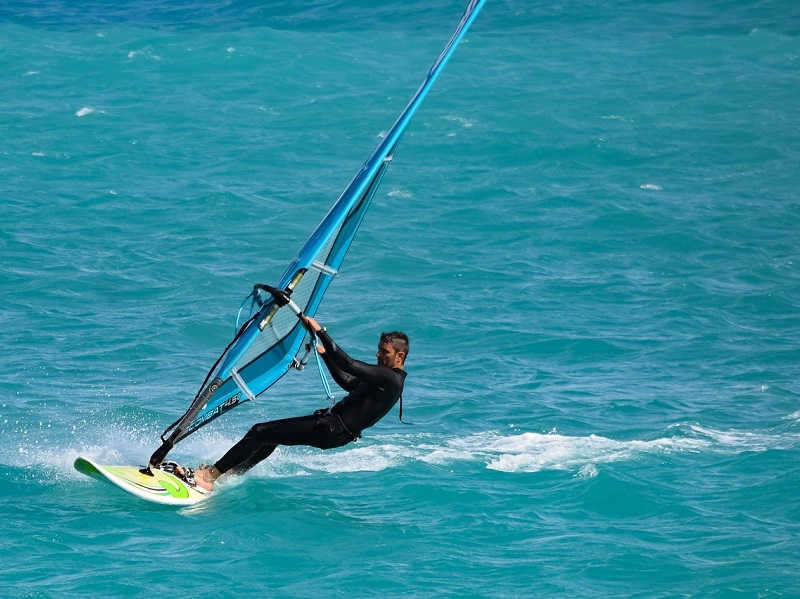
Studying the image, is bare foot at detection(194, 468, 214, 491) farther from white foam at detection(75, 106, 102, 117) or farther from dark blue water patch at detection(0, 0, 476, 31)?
dark blue water patch at detection(0, 0, 476, 31)

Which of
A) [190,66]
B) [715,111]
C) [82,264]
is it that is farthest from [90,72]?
[715,111]

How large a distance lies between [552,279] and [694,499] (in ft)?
20.7

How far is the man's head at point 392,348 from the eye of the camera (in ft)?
25.8

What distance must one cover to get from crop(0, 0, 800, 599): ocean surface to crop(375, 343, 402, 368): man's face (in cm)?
120

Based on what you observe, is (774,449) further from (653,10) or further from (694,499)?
(653,10)

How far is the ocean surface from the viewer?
8.00 m

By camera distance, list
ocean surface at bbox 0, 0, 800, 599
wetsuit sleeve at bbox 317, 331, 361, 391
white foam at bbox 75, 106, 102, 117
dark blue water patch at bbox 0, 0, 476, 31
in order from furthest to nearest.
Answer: dark blue water patch at bbox 0, 0, 476, 31 < white foam at bbox 75, 106, 102, 117 < ocean surface at bbox 0, 0, 800, 599 < wetsuit sleeve at bbox 317, 331, 361, 391

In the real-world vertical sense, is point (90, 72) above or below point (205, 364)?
above

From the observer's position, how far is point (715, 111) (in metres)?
22.7

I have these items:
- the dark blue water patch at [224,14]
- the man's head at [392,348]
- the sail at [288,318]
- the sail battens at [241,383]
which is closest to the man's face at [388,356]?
the man's head at [392,348]

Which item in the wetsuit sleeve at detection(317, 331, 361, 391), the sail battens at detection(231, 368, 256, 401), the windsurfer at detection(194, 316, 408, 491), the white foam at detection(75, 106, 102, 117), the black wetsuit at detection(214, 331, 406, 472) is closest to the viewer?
the wetsuit sleeve at detection(317, 331, 361, 391)

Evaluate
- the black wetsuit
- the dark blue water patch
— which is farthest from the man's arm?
the dark blue water patch

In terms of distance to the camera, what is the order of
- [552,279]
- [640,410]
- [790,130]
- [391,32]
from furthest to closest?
[391,32]
[790,130]
[552,279]
[640,410]

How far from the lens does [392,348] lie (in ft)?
25.8
